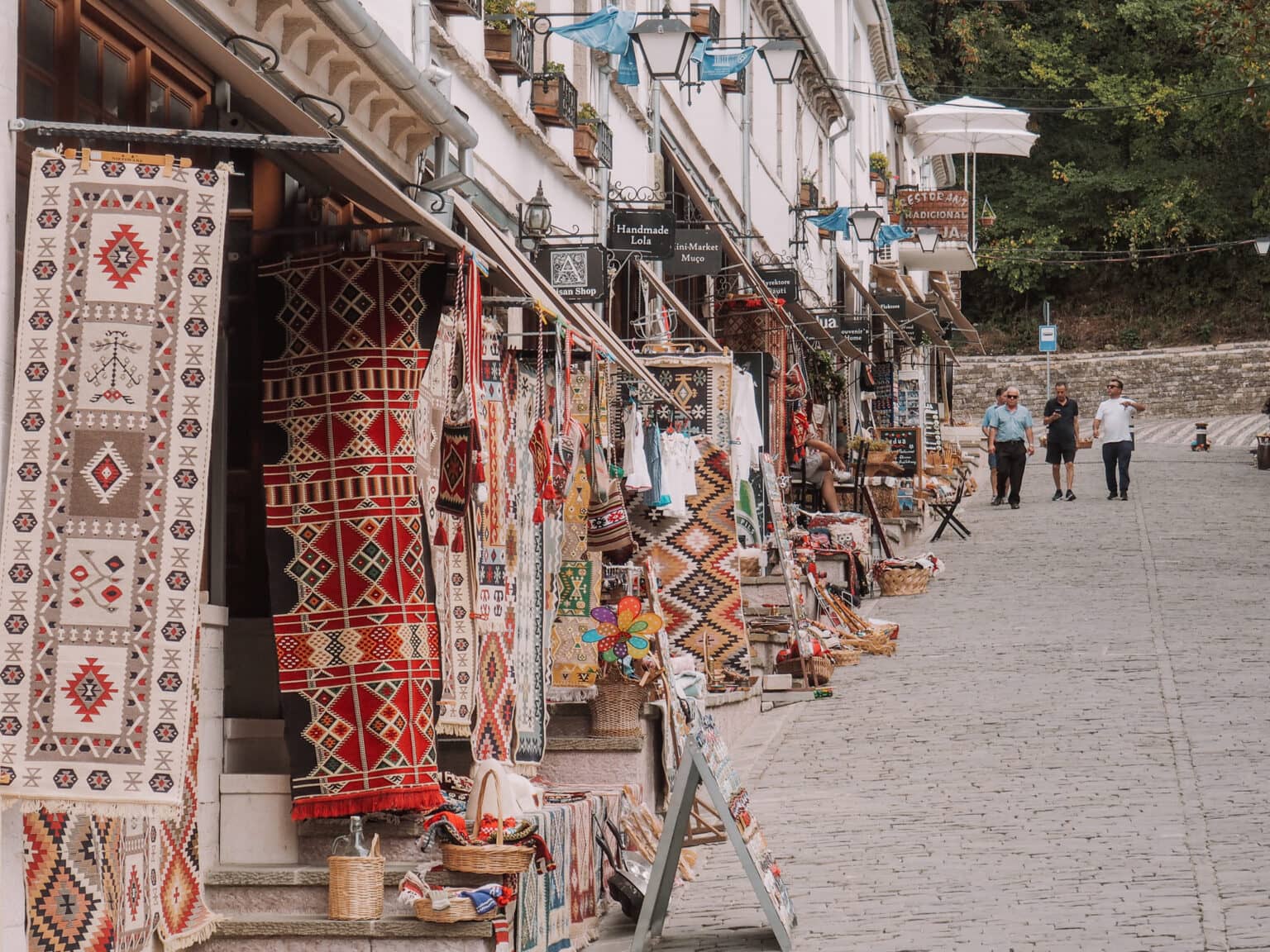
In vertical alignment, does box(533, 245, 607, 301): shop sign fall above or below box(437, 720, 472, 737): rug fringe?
above

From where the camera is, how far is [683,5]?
19.0 metres

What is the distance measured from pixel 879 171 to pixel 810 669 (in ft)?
77.8

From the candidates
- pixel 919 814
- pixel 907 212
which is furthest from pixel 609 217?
pixel 907 212

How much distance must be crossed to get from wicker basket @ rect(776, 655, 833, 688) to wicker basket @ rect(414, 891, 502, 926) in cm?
795

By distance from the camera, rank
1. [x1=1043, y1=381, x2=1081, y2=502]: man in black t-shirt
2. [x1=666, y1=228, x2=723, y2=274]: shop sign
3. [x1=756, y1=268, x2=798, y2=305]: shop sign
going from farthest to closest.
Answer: [x1=1043, y1=381, x2=1081, y2=502]: man in black t-shirt < [x1=756, y1=268, x2=798, y2=305]: shop sign < [x1=666, y1=228, x2=723, y2=274]: shop sign

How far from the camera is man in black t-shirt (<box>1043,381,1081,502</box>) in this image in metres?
26.5

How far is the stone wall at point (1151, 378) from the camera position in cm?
5156

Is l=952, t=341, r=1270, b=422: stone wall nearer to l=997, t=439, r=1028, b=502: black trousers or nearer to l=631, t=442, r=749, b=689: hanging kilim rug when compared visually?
l=997, t=439, r=1028, b=502: black trousers

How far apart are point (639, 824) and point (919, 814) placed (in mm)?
1568

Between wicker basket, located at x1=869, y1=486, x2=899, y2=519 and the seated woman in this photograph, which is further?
wicker basket, located at x1=869, y1=486, x2=899, y2=519

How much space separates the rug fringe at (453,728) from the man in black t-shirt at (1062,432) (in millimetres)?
19365

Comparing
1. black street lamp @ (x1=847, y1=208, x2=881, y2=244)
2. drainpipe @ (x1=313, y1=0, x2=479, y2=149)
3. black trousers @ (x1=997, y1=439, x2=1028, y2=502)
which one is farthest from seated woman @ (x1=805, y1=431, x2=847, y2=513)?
drainpipe @ (x1=313, y1=0, x2=479, y2=149)

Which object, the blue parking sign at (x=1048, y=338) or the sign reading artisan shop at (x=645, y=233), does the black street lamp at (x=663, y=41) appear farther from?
the blue parking sign at (x=1048, y=338)

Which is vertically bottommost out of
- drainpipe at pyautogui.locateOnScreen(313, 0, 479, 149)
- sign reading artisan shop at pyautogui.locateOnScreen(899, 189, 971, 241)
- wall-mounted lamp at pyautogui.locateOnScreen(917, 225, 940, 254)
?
drainpipe at pyautogui.locateOnScreen(313, 0, 479, 149)
